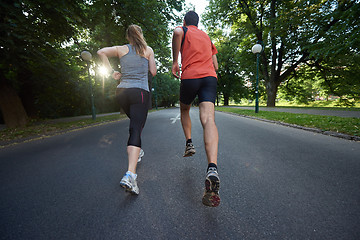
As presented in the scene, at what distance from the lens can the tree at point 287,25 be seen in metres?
9.46

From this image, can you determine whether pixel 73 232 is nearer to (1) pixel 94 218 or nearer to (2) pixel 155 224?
(1) pixel 94 218

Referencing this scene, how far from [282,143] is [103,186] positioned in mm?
3949

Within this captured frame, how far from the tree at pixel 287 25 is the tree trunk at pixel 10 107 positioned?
15.8 meters

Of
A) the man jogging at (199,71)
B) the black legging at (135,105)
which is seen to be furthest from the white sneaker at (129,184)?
the man jogging at (199,71)

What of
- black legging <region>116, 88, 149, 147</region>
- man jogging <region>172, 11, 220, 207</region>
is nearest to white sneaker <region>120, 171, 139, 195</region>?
black legging <region>116, 88, 149, 147</region>

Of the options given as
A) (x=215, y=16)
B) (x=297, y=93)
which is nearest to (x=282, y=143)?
(x=215, y=16)

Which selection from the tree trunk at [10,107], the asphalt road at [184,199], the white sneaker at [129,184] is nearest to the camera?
the asphalt road at [184,199]

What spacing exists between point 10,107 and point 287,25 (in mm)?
17949

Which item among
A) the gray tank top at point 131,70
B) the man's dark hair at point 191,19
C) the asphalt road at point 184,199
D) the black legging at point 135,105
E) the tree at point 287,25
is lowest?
the asphalt road at point 184,199

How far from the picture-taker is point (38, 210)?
1542 millimetres

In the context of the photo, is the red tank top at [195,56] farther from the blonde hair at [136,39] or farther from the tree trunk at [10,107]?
the tree trunk at [10,107]

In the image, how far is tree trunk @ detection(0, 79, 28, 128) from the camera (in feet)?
22.9

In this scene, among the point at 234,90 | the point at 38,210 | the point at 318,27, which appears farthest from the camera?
the point at 234,90

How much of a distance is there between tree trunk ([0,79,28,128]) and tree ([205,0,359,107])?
15.8m
